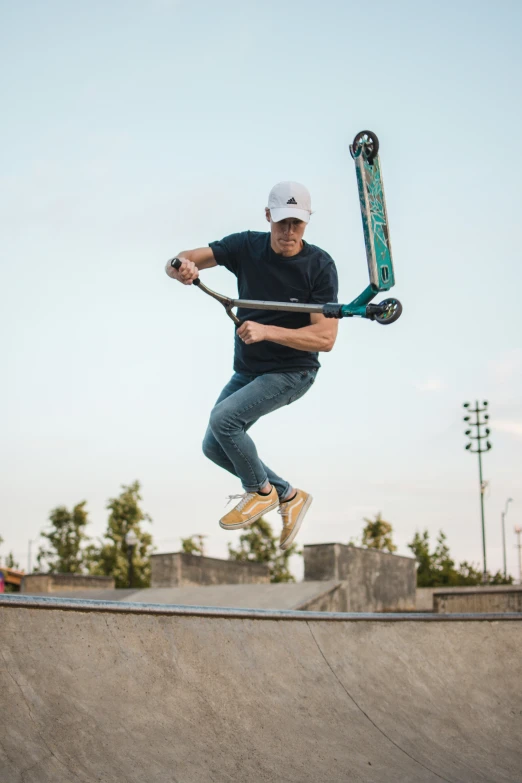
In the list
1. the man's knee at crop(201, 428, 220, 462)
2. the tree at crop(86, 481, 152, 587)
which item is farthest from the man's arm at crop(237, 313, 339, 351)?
the tree at crop(86, 481, 152, 587)

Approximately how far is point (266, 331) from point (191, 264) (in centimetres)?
71

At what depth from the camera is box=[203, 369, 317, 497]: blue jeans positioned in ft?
19.1

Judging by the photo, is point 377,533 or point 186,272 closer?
point 186,272

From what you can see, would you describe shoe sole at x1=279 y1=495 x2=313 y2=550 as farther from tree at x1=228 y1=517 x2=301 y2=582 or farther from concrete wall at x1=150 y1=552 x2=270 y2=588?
tree at x1=228 y1=517 x2=301 y2=582

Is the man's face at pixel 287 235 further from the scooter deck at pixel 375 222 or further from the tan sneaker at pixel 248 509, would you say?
the tan sneaker at pixel 248 509

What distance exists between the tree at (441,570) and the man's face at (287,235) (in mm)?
28146

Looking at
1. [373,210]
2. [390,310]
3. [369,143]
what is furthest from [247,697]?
[369,143]

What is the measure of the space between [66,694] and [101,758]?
55 centimetres

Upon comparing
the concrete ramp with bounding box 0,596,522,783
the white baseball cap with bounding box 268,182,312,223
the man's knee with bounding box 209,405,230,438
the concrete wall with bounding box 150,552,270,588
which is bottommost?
the concrete ramp with bounding box 0,596,522,783

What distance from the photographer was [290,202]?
18.1ft

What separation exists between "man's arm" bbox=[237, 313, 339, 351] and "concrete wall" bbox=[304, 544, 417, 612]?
12473 mm

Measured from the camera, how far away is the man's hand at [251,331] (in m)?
5.36

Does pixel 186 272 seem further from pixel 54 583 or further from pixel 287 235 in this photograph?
pixel 54 583

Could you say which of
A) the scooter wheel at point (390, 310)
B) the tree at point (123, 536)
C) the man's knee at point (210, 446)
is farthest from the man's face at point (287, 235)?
the tree at point (123, 536)
